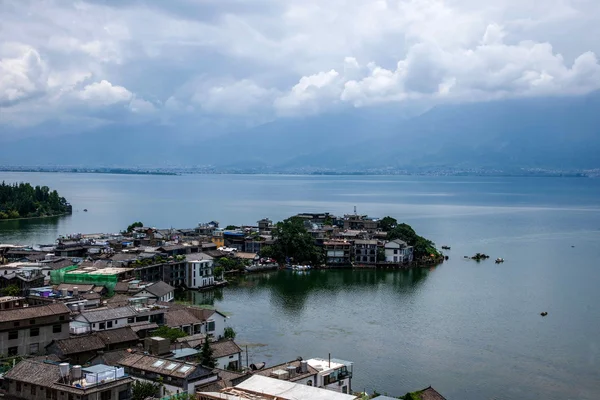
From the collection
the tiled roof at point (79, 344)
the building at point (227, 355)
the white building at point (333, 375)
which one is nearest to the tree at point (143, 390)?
the tiled roof at point (79, 344)

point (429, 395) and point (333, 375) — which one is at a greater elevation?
point (333, 375)

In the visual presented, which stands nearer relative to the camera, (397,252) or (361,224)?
(397,252)

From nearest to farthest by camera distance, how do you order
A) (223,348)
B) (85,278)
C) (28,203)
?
(223,348) → (85,278) → (28,203)

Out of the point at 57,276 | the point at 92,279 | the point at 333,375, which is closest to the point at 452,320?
the point at 333,375

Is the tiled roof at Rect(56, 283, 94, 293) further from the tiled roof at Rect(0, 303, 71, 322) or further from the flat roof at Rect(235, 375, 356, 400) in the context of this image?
the flat roof at Rect(235, 375, 356, 400)

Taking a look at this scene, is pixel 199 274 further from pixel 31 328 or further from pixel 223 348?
pixel 31 328

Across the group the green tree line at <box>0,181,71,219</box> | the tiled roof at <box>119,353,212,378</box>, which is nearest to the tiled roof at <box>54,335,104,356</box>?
the tiled roof at <box>119,353,212,378</box>

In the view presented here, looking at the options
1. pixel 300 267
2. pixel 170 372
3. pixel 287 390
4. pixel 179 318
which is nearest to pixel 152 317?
pixel 179 318

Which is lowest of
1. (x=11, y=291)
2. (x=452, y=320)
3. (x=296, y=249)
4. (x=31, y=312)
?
(x=452, y=320)

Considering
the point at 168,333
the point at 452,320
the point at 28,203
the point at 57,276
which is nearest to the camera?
the point at 168,333
